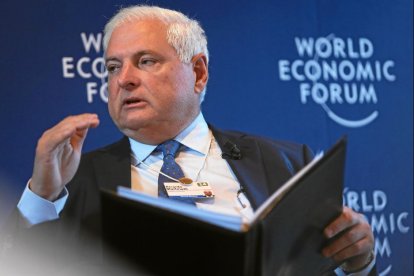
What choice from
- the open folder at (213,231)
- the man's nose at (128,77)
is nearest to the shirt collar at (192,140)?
the man's nose at (128,77)

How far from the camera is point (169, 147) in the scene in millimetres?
2469

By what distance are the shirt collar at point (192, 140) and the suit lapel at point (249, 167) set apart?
0.06 meters

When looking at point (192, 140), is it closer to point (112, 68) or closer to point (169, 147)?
point (169, 147)

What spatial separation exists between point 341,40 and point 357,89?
0.25m

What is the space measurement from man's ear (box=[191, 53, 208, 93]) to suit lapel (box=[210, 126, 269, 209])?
161 mm

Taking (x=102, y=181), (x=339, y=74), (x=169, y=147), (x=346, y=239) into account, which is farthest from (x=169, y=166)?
(x=339, y=74)

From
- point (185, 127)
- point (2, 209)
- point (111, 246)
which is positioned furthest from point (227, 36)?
point (111, 246)

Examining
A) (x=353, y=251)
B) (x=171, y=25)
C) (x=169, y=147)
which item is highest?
(x=171, y=25)

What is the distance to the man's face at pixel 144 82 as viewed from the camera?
237cm

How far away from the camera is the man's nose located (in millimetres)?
2355

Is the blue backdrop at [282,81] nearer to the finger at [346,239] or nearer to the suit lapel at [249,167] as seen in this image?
the suit lapel at [249,167]

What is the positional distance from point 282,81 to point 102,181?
1236 mm

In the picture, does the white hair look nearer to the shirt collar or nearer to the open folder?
the shirt collar

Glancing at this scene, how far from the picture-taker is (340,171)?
1780mm
